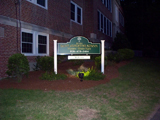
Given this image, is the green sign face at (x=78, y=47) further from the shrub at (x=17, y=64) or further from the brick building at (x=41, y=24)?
the brick building at (x=41, y=24)

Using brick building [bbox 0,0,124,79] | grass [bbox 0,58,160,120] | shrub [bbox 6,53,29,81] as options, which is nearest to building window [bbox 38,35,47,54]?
brick building [bbox 0,0,124,79]

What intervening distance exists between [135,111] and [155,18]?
25.2 m

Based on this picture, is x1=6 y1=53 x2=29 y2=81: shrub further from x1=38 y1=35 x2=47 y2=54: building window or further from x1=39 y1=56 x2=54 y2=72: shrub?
x1=38 y1=35 x2=47 y2=54: building window

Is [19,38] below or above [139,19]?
below

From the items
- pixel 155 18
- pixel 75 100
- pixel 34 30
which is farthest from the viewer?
pixel 155 18

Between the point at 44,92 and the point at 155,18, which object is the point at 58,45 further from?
the point at 155,18

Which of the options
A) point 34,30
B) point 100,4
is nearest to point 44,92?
point 34,30

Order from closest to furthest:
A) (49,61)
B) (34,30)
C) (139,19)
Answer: (49,61), (34,30), (139,19)

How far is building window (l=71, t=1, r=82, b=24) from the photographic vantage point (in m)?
17.3

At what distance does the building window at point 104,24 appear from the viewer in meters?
21.4

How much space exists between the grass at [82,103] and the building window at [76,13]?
10296 mm

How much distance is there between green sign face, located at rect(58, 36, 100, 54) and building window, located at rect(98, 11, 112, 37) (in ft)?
36.6

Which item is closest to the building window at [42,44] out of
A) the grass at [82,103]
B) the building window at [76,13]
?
the building window at [76,13]

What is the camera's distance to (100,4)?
21.2m
